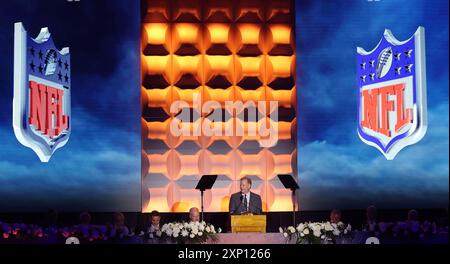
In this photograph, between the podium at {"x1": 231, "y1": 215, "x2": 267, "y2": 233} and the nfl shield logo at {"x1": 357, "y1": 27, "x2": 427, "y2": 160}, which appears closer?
the podium at {"x1": 231, "y1": 215, "x2": 267, "y2": 233}

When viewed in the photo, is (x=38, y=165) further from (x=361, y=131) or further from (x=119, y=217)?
(x=361, y=131)

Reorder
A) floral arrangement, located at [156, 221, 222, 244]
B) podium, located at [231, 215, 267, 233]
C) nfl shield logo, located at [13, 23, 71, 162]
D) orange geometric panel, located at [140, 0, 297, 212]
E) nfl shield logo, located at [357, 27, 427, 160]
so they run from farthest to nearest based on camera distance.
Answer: orange geometric panel, located at [140, 0, 297, 212] → nfl shield logo, located at [357, 27, 427, 160] → nfl shield logo, located at [13, 23, 71, 162] → podium, located at [231, 215, 267, 233] → floral arrangement, located at [156, 221, 222, 244]

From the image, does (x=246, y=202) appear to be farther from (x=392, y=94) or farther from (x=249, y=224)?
(x=392, y=94)

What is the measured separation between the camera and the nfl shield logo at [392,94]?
938 centimetres

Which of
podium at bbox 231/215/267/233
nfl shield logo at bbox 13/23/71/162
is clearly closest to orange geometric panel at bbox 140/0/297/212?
nfl shield logo at bbox 13/23/71/162

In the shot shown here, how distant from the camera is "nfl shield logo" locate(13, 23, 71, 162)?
29.5 feet

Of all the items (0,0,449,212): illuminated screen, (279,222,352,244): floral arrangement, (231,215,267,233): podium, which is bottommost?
(279,222,352,244): floral arrangement

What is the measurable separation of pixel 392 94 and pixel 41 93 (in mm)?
4264

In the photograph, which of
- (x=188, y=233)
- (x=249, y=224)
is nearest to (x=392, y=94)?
(x=249, y=224)

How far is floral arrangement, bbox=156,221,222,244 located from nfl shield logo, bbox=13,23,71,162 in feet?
7.73

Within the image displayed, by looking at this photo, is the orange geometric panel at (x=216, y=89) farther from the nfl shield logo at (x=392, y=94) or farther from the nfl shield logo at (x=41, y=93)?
the nfl shield logo at (x=41, y=93)

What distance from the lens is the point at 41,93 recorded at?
30.4 ft

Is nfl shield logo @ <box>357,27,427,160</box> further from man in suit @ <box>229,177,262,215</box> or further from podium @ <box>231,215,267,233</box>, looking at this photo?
podium @ <box>231,215,267,233</box>
